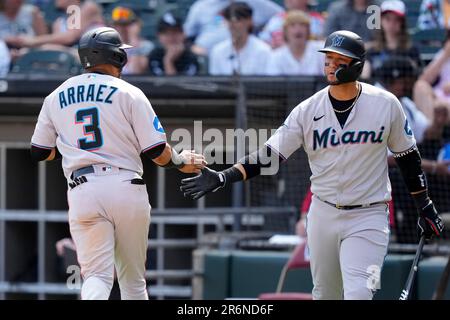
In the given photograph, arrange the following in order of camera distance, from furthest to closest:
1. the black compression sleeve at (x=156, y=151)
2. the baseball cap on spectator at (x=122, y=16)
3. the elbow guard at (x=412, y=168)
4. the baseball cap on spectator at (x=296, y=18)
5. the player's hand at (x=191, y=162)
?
the baseball cap on spectator at (x=122, y=16) → the baseball cap on spectator at (x=296, y=18) → the player's hand at (x=191, y=162) → the elbow guard at (x=412, y=168) → the black compression sleeve at (x=156, y=151)

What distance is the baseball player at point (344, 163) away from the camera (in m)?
5.64

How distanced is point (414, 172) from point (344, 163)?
44 cm

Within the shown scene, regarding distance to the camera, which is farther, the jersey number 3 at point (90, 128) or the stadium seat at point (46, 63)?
the stadium seat at point (46, 63)

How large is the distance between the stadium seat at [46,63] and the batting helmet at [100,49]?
4154 millimetres

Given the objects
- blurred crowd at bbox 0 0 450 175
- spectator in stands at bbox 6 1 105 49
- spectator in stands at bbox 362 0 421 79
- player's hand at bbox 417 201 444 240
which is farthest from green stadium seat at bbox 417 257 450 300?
spectator in stands at bbox 6 1 105 49

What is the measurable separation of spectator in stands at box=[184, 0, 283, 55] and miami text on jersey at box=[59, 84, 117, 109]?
15.3 ft

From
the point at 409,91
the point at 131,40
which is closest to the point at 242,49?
the point at 131,40

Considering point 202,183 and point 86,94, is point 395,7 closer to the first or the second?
point 202,183

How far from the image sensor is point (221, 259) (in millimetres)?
8859

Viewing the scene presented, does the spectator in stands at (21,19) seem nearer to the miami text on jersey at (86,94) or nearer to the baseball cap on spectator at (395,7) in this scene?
the baseball cap on spectator at (395,7)

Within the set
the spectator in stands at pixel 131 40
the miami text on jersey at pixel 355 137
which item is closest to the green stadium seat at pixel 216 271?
the spectator in stands at pixel 131 40

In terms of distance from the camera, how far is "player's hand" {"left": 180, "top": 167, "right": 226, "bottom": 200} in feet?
18.6

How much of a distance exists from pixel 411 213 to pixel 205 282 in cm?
184

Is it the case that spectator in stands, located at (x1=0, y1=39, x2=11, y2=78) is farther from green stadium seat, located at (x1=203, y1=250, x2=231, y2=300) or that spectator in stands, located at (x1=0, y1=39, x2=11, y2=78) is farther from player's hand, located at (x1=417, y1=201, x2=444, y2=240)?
player's hand, located at (x1=417, y1=201, x2=444, y2=240)
